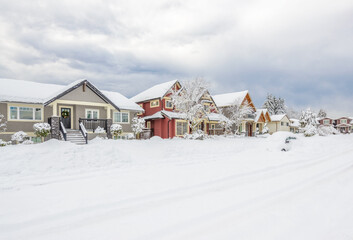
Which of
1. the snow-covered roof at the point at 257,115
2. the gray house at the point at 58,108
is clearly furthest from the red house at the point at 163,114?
the snow-covered roof at the point at 257,115

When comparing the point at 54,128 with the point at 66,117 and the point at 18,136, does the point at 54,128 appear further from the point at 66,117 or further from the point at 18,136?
the point at 66,117

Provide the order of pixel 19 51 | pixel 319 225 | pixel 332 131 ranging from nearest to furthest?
pixel 319 225 < pixel 19 51 < pixel 332 131

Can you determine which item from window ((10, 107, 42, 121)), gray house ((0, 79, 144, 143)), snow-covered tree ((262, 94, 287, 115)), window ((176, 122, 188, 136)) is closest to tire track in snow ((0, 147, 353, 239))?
gray house ((0, 79, 144, 143))

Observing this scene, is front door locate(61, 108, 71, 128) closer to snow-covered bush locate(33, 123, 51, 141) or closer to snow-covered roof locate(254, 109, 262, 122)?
snow-covered bush locate(33, 123, 51, 141)

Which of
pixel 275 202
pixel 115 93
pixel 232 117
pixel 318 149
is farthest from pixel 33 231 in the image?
pixel 232 117

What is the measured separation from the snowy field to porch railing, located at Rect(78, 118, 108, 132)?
35.4 ft

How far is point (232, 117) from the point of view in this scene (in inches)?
1474

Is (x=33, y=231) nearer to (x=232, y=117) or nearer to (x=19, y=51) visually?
(x=19, y=51)

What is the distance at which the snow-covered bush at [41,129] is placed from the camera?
18994 millimetres

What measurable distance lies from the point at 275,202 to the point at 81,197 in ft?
17.7

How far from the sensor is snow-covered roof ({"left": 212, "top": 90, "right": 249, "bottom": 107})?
40.1 meters

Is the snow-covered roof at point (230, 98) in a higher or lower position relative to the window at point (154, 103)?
higher

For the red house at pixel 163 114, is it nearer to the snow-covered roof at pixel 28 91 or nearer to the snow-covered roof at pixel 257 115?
the snow-covered roof at pixel 28 91

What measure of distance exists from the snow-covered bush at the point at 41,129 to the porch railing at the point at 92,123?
10.1 ft
